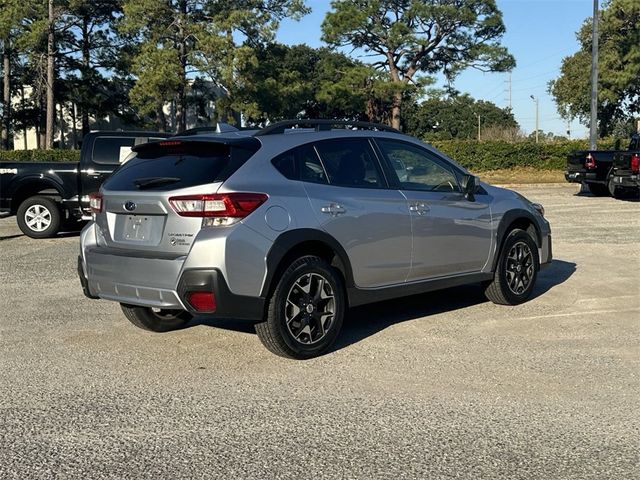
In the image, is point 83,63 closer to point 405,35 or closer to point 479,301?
point 405,35

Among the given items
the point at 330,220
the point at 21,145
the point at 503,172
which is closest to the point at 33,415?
the point at 330,220

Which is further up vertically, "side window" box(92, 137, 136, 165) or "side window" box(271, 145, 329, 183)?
"side window" box(92, 137, 136, 165)

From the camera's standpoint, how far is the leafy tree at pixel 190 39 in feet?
120

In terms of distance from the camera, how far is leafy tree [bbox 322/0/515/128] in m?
45.2

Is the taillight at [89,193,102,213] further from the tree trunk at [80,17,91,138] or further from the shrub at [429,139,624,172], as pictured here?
Result: the tree trunk at [80,17,91,138]

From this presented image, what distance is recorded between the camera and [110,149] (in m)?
13.0

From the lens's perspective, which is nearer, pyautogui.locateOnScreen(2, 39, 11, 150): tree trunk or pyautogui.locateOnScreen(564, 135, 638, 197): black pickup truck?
pyautogui.locateOnScreen(564, 135, 638, 197): black pickup truck

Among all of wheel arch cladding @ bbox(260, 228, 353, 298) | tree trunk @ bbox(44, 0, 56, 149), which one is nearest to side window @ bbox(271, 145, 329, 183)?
wheel arch cladding @ bbox(260, 228, 353, 298)

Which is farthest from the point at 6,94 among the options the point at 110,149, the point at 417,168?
the point at 417,168

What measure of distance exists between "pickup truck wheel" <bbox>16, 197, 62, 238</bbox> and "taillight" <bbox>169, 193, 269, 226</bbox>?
8866 millimetres

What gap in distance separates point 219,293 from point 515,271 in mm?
3463

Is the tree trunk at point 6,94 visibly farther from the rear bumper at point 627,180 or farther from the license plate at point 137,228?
the license plate at point 137,228

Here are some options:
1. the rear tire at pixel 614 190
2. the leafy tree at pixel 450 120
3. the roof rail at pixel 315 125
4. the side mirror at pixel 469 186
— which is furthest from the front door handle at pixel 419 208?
the leafy tree at pixel 450 120

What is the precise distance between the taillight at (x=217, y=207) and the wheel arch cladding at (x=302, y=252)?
1.11 feet
